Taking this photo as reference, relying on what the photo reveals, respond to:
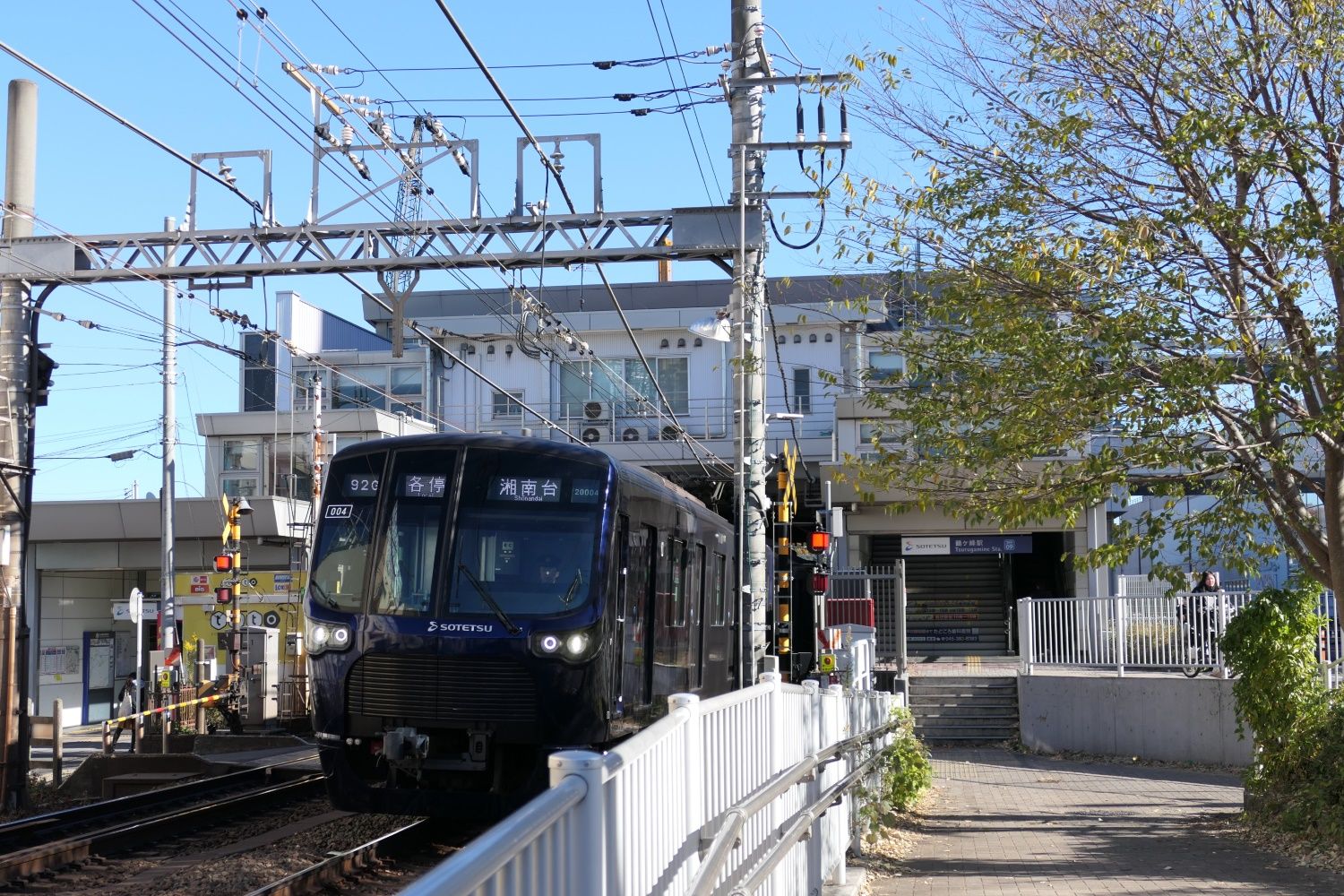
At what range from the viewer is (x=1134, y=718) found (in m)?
22.5

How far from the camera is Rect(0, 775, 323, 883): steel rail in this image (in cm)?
1105

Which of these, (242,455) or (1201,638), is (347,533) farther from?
(242,455)

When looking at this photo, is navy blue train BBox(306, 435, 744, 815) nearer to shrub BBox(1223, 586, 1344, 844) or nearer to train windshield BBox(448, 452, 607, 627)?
train windshield BBox(448, 452, 607, 627)

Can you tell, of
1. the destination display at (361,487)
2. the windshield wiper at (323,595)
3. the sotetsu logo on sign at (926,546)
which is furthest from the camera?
the sotetsu logo on sign at (926,546)

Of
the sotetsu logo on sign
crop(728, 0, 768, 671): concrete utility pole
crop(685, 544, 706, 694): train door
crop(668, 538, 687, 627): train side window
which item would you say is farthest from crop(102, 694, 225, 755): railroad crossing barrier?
the sotetsu logo on sign

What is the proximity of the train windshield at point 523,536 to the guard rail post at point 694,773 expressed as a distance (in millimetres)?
5263

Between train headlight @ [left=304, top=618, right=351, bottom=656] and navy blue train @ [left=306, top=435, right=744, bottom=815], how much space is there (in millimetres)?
14

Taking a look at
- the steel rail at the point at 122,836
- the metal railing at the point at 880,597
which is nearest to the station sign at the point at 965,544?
the metal railing at the point at 880,597

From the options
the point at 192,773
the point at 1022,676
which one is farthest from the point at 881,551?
the point at 192,773

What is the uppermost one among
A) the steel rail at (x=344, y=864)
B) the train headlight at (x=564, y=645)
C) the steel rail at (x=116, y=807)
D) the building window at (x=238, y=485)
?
the building window at (x=238, y=485)

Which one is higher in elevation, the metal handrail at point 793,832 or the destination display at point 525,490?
the destination display at point 525,490

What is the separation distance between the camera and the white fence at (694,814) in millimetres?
3354

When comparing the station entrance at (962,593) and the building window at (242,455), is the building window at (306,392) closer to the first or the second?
the building window at (242,455)

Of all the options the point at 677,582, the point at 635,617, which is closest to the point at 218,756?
the point at 677,582
